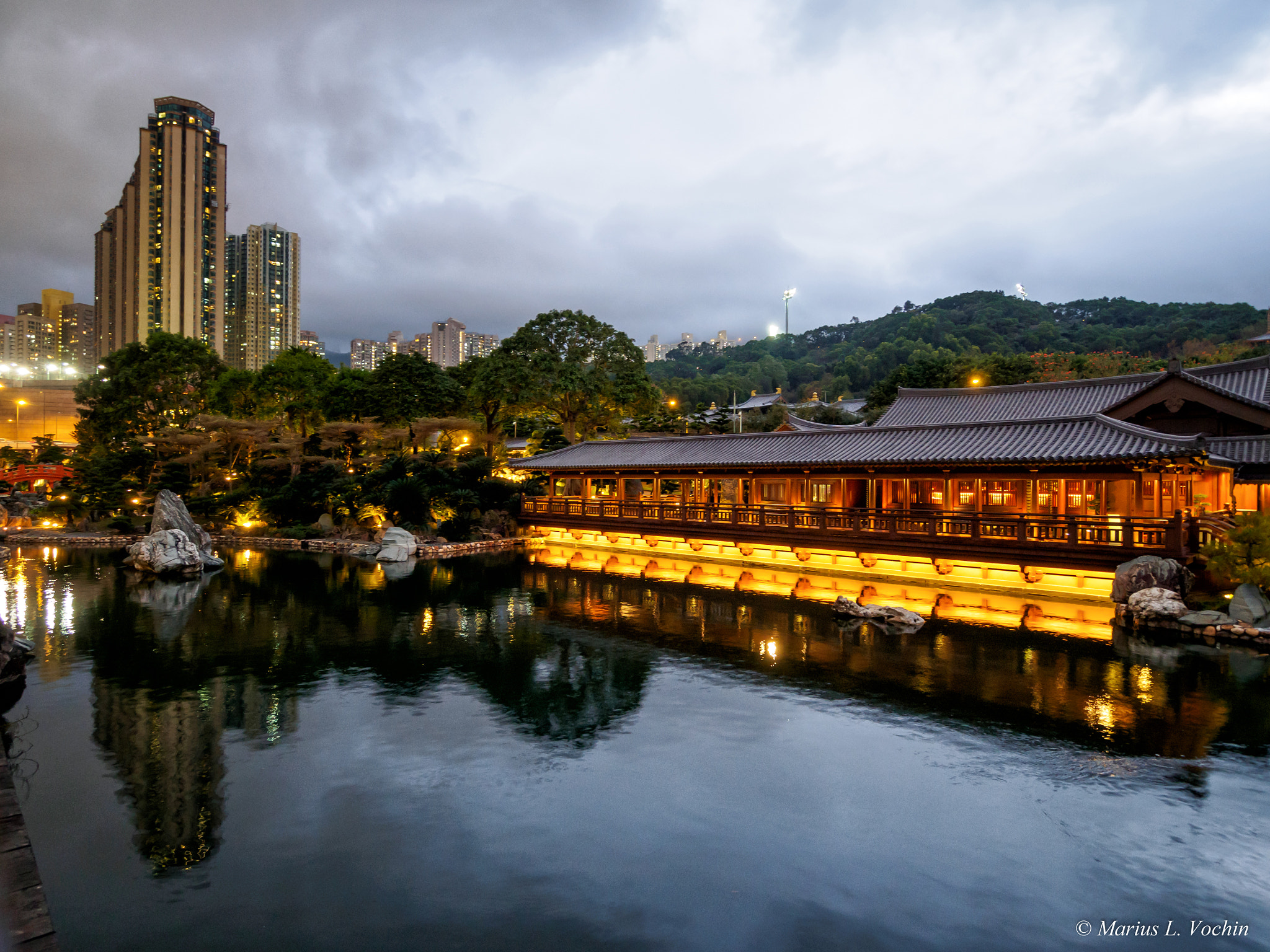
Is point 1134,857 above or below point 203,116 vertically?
below

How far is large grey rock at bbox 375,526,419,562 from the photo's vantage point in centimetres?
2897

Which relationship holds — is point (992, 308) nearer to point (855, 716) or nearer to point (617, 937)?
point (855, 716)

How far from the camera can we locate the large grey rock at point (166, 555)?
23.9m

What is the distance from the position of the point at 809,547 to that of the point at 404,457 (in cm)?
2047

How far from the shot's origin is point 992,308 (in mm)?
88625

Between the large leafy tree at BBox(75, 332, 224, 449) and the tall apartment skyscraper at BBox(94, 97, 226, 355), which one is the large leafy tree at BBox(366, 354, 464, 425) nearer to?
the large leafy tree at BBox(75, 332, 224, 449)

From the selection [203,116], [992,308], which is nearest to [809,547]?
[992,308]

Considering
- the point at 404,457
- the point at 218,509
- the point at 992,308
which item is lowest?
the point at 218,509

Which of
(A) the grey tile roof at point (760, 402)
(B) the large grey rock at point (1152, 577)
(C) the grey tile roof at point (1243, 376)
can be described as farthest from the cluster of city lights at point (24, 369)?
(C) the grey tile roof at point (1243, 376)

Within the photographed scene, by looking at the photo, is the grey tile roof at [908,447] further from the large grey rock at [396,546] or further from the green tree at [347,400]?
the green tree at [347,400]

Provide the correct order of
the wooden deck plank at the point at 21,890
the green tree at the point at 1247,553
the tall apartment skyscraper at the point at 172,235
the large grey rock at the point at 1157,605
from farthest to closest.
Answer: the tall apartment skyscraper at the point at 172,235
the large grey rock at the point at 1157,605
the green tree at the point at 1247,553
the wooden deck plank at the point at 21,890

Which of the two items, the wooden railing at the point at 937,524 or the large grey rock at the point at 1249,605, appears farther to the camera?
the wooden railing at the point at 937,524

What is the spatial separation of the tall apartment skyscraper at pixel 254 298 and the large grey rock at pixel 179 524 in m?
118

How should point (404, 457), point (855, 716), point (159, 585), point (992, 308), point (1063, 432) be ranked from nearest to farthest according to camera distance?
1. point (855, 716)
2. point (1063, 432)
3. point (159, 585)
4. point (404, 457)
5. point (992, 308)
